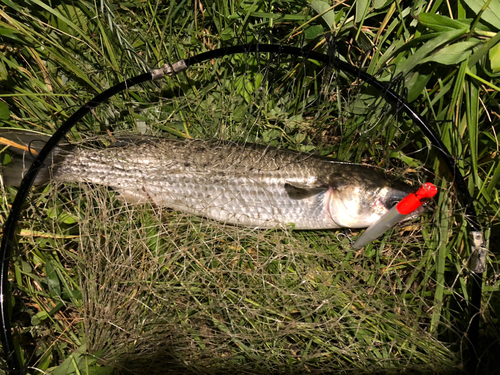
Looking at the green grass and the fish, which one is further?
the fish

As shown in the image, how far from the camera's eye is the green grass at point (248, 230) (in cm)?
192

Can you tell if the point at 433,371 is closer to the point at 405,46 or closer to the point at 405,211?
the point at 405,211

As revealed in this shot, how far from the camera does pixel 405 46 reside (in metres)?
1.92

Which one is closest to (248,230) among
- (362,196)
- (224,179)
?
(224,179)

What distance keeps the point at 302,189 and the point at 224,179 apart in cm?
48

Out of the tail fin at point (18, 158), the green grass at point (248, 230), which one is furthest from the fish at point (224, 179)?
the green grass at point (248, 230)

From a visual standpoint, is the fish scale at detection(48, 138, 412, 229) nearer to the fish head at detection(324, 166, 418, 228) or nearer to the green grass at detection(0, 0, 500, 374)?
the fish head at detection(324, 166, 418, 228)

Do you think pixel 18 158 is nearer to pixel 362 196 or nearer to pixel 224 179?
pixel 224 179

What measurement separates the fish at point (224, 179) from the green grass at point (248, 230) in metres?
0.11

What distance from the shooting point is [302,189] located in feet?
6.69

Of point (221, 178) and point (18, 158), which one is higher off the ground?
point (18, 158)

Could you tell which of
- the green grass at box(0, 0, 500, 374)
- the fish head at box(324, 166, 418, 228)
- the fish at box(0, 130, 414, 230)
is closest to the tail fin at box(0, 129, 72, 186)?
the fish at box(0, 130, 414, 230)

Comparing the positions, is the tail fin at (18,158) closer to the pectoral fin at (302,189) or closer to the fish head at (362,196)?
the pectoral fin at (302,189)

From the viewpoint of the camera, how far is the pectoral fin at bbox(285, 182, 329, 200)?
204 centimetres
